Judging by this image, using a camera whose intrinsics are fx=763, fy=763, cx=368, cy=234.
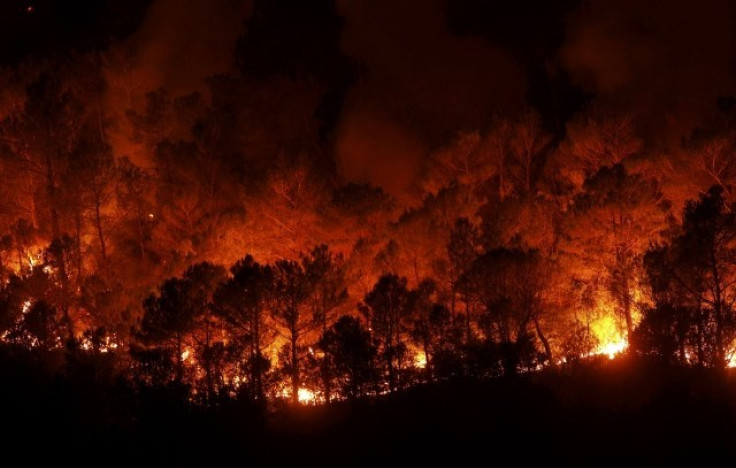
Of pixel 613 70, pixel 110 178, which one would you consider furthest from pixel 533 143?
pixel 110 178

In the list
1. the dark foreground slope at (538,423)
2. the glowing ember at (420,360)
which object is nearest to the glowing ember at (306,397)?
the dark foreground slope at (538,423)

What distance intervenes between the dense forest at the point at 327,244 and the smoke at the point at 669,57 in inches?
14.6

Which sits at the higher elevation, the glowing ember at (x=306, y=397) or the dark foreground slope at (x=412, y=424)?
the glowing ember at (x=306, y=397)

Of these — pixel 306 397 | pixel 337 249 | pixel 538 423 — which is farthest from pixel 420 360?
pixel 538 423

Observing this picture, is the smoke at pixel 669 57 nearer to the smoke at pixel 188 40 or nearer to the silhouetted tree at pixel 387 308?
the silhouetted tree at pixel 387 308

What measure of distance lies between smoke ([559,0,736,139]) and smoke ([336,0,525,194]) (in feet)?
14.5

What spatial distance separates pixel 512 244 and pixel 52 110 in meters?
12.6

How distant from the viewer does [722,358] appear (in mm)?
14711

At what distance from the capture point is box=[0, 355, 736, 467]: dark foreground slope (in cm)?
1001

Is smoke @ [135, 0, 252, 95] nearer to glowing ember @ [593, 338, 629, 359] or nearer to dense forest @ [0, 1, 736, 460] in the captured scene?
dense forest @ [0, 1, 736, 460]

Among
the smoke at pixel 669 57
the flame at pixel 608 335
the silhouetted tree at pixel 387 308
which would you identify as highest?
the smoke at pixel 669 57

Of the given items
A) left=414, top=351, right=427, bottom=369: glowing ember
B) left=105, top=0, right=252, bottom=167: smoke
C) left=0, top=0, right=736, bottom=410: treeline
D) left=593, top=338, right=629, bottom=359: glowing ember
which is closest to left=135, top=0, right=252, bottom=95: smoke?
left=105, top=0, right=252, bottom=167: smoke

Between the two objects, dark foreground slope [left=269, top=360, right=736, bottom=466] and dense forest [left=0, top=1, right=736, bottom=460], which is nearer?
dark foreground slope [left=269, top=360, right=736, bottom=466]

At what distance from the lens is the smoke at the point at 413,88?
27.4 meters
